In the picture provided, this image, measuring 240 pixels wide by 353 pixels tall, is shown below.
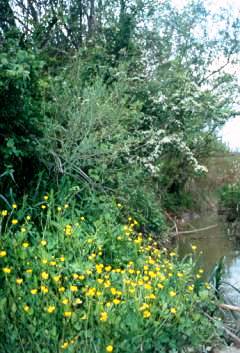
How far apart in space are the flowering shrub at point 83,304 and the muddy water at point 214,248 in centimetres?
227

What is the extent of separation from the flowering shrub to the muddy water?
2267 millimetres

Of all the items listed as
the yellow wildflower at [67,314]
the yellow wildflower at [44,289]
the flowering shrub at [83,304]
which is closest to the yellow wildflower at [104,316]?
the flowering shrub at [83,304]

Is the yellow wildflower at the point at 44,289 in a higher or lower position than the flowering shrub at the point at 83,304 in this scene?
higher

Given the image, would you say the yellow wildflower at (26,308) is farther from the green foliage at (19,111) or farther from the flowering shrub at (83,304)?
the green foliage at (19,111)

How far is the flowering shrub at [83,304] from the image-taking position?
2.45 metres

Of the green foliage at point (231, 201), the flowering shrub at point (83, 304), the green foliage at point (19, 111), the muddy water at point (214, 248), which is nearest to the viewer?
the flowering shrub at point (83, 304)

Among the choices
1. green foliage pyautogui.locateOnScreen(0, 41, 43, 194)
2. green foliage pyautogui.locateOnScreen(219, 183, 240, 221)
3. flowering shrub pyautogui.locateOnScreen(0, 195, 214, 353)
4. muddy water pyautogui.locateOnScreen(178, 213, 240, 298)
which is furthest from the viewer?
green foliage pyautogui.locateOnScreen(219, 183, 240, 221)

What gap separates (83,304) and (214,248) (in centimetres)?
548

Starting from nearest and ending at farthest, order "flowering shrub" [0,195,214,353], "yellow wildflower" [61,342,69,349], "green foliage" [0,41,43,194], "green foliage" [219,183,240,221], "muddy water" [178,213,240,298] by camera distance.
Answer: "yellow wildflower" [61,342,69,349], "flowering shrub" [0,195,214,353], "green foliage" [0,41,43,194], "muddy water" [178,213,240,298], "green foliage" [219,183,240,221]

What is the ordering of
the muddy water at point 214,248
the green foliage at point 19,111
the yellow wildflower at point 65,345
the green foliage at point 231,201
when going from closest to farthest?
the yellow wildflower at point 65,345 < the green foliage at point 19,111 < the muddy water at point 214,248 < the green foliage at point 231,201

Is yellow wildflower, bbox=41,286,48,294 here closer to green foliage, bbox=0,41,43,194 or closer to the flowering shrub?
the flowering shrub

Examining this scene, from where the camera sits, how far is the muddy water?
245 inches

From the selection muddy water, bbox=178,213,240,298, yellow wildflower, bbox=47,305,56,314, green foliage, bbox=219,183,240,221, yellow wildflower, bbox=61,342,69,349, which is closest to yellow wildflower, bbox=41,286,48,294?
yellow wildflower, bbox=47,305,56,314

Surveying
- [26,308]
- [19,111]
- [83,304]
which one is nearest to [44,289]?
[26,308]
